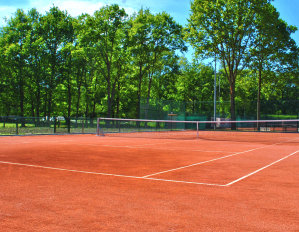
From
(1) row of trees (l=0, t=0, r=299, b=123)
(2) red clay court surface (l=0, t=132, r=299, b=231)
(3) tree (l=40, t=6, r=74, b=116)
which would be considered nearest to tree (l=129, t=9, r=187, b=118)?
(1) row of trees (l=0, t=0, r=299, b=123)

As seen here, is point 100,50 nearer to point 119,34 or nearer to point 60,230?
point 119,34

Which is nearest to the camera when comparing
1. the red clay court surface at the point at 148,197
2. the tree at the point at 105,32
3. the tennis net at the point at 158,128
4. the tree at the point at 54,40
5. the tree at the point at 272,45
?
the red clay court surface at the point at 148,197

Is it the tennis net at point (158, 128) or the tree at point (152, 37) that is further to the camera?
the tree at point (152, 37)

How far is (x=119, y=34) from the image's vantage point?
46.1m

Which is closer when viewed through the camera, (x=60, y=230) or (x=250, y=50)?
(x=60, y=230)

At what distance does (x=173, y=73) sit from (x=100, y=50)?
12.0m

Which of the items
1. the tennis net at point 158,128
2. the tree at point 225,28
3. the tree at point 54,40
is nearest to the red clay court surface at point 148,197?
the tennis net at point 158,128

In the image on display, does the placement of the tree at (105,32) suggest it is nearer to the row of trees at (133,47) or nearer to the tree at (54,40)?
the row of trees at (133,47)

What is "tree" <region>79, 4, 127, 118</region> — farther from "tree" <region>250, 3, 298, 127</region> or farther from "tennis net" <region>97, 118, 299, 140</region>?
"tree" <region>250, 3, 298, 127</region>

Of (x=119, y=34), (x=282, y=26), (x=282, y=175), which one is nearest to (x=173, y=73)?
(x=119, y=34)

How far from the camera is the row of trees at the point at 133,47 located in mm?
42219

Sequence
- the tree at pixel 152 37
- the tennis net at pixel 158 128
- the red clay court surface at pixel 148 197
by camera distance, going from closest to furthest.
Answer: the red clay court surface at pixel 148 197, the tennis net at pixel 158 128, the tree at pixel 152 37

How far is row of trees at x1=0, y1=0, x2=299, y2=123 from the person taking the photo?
4222 centimetres

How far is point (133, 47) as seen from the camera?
46.6 meters
